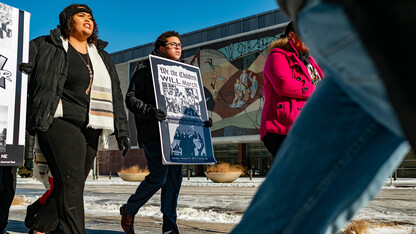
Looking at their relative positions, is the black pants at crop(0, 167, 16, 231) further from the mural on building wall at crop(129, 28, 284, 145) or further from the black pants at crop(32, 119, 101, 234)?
the mural on building wall at crop(129, 28, 284, 145)

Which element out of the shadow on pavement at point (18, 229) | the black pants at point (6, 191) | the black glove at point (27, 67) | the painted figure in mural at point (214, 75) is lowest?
the shadow on pavement at point (18, 229)

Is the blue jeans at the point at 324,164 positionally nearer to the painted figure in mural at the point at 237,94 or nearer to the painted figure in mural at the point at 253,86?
the painted figure in mural at the point at 253,86

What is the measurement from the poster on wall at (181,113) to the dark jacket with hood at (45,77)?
1116 mm

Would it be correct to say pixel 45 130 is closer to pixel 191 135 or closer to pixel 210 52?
pixel 191 135

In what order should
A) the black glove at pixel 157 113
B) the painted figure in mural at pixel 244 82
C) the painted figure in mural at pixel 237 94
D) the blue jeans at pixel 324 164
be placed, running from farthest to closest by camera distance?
the painted figure in mural at pixel 237 94 → the painted figure in mural at pixel 244 82 → the black glove at pixel 157 113 → the blue jeans at pixel 324 164

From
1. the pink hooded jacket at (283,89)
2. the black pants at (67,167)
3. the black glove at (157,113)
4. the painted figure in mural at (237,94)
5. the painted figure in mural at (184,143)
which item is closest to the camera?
the black pants at (67,167)

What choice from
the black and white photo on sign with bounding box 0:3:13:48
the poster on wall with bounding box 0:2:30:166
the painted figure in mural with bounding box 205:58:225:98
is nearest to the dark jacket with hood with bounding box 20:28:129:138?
the poster on wall with bounding box 0:2:30:166

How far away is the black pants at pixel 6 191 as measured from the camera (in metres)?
3.77

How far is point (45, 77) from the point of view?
2.92 metres

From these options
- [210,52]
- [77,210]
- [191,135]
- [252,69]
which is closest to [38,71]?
[77,210]

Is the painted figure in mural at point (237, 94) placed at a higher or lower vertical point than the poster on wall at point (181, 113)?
higher

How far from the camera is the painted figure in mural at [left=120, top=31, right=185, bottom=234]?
3.70 meters

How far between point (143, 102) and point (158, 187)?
2.57ft

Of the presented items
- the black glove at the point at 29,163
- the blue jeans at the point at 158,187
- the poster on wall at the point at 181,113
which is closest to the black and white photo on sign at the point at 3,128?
the black glove at the point at 29,163
